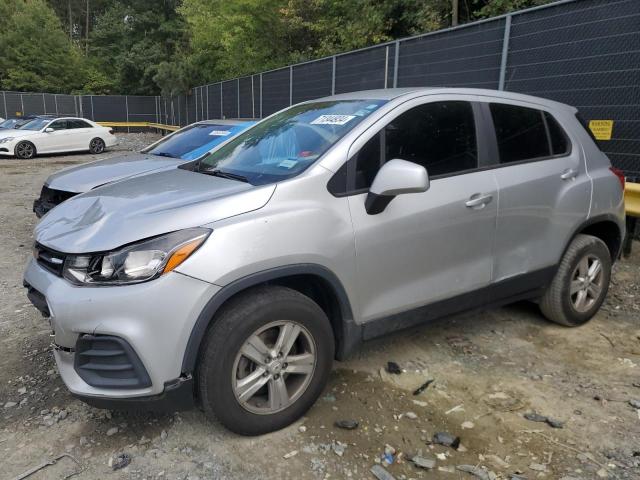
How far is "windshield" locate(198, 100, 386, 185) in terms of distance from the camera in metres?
2.86

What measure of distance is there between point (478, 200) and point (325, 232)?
3.66 ft

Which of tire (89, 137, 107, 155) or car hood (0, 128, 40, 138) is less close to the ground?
car hood (0, 128, 40, 138)

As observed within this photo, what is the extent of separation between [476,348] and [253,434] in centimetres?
185

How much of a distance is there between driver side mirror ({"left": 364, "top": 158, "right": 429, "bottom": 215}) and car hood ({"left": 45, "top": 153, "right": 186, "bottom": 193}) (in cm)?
376

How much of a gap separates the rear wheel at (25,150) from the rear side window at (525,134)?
55.3 feet

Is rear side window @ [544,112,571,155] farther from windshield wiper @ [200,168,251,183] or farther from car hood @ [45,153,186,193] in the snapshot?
car hood @ [45,153,186,193]

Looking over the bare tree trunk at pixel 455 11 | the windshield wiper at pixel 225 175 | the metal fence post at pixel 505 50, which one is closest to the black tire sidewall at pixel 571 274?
the windshield wiper at pixel 225 175

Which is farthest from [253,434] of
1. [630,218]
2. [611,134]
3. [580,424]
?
[611,134]

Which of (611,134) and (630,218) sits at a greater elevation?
(611,134)

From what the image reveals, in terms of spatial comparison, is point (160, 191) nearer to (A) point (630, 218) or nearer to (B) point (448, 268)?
(B) point (448, 268)

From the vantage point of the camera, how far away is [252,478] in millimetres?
2363

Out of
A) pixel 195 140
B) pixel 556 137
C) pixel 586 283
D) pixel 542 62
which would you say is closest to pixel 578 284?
pixel 586 283

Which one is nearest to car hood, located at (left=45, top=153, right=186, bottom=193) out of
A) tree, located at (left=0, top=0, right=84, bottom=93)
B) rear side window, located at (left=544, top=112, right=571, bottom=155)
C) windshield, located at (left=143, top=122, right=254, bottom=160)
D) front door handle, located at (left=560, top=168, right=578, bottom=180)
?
windshield, located at (left=143, top=122, right=254, bottom=160)

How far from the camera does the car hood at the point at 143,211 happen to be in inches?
92.8
